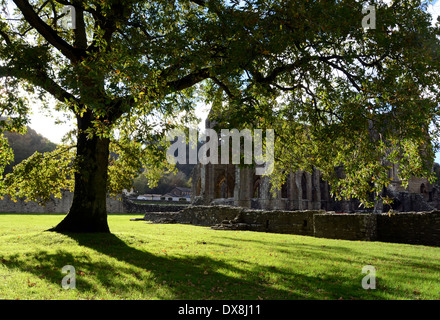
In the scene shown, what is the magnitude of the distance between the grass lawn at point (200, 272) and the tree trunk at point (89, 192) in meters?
1.41

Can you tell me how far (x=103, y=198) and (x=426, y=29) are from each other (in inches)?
417

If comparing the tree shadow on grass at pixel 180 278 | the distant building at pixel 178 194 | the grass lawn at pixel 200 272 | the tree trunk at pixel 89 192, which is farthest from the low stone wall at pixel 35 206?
the distant building at pixel 178 194

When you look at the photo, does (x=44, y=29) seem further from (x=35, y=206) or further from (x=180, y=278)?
(x=35, y=206)

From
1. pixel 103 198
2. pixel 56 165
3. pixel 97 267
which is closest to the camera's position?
pixel 97 267

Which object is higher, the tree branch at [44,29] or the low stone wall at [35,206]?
the tree branch at [44,29]

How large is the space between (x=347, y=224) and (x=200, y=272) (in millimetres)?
9668

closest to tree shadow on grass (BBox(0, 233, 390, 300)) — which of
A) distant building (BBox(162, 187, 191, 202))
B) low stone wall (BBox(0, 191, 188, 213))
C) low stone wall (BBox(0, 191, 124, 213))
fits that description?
low stone wall (BBox(0, 191, 188, 213))

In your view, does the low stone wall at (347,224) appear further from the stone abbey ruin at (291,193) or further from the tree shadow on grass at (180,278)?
the stone abbey ruin at (291,193)

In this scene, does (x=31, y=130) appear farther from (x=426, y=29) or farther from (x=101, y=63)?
(x=426, y=29)

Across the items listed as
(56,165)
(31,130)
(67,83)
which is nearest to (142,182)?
(31,130)

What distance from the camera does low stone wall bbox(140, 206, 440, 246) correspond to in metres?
12.1

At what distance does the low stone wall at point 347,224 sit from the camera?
12.1m

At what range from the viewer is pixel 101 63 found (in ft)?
24.7

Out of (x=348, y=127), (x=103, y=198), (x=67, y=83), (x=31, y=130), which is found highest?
(x=31, y=130)
